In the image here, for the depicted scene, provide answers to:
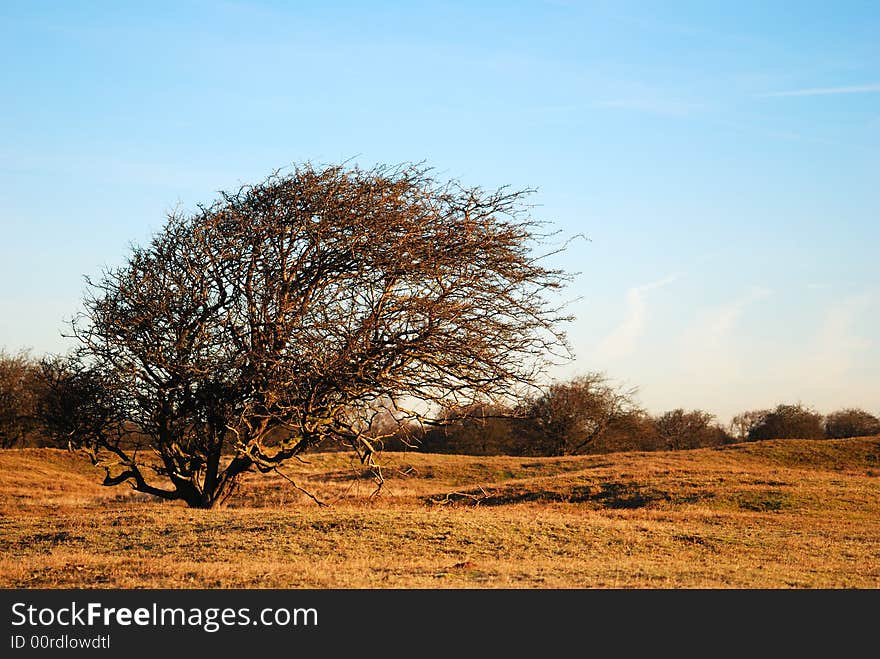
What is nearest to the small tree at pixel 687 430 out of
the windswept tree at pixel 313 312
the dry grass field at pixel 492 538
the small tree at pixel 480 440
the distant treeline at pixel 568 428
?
the distant treeline at pixel 568 428

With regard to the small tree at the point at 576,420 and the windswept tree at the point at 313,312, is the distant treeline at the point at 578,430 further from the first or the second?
the windswept tree at the point at 313,312

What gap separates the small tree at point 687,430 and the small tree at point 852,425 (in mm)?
8624

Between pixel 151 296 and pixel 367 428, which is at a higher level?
pixel 151 296

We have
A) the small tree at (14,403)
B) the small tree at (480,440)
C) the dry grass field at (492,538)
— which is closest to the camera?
the dry grass field at (492,538)

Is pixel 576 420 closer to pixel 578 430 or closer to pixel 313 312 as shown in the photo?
pixel 578 430

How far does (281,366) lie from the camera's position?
18.0 metres

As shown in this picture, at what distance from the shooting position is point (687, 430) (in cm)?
7312

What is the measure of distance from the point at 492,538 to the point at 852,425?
64.0m

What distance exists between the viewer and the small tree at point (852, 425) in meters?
71.0

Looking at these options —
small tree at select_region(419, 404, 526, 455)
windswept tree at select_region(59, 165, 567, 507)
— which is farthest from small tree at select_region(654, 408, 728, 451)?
windswept tree at select_region(59, 165, 567, 507)

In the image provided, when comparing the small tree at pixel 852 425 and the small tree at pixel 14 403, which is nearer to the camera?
the small tree at pixel 14 403
